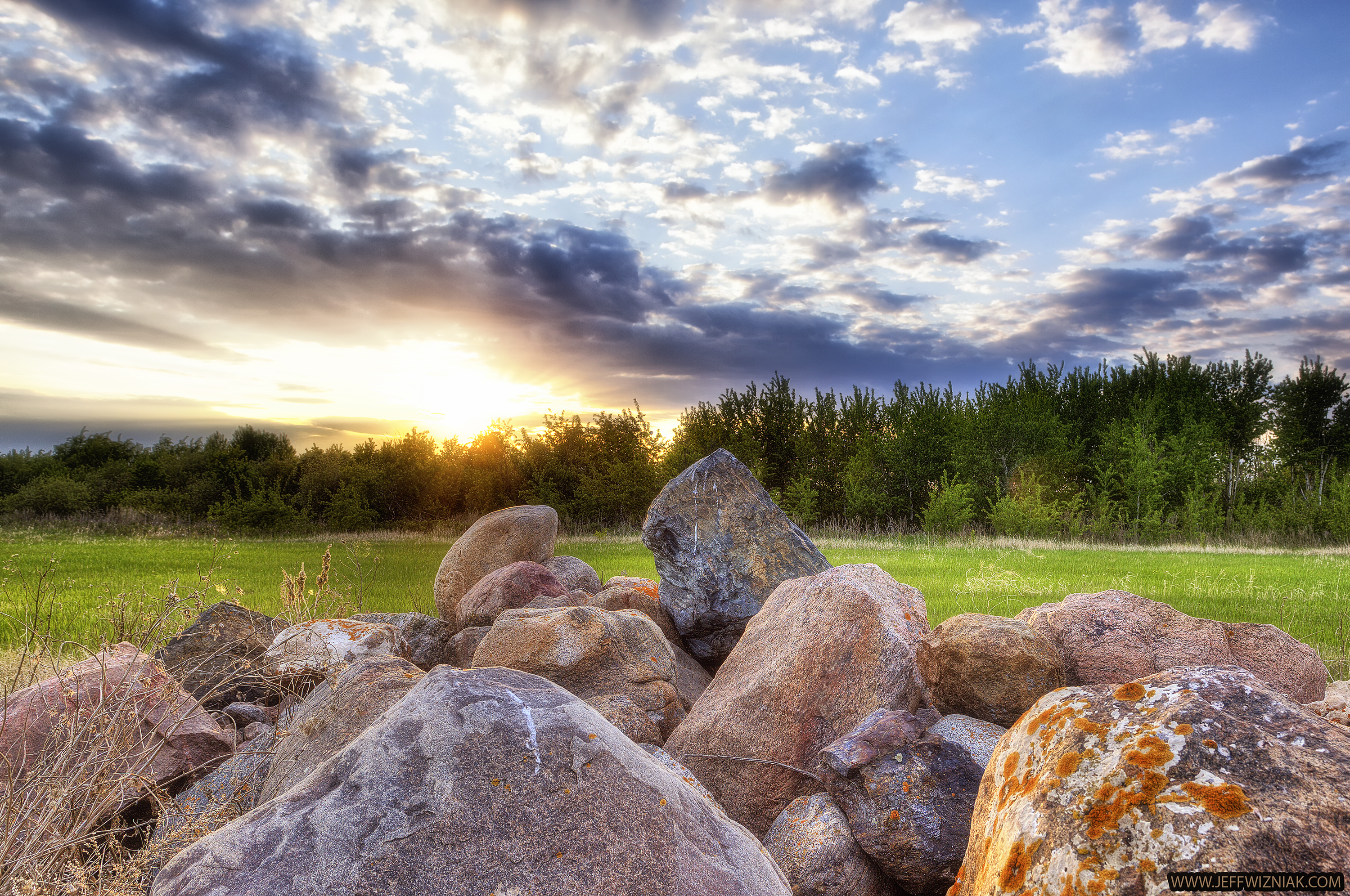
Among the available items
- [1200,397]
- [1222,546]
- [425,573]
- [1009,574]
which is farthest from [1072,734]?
[1200,397]

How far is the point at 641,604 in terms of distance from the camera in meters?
7.98

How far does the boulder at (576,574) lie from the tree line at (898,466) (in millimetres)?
27241

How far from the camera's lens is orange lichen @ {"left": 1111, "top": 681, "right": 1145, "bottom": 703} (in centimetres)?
217

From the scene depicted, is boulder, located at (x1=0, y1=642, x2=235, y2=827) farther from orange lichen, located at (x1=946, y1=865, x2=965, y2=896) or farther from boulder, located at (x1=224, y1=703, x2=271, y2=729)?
orange lichen, located at (x1=946, y1=865, x2=965, y2=896)

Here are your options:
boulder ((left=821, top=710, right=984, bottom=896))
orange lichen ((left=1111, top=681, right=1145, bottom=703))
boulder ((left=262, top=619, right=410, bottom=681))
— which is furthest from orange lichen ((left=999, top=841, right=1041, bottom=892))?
boulder ((left=262, top=619, right=410, bottom=681))

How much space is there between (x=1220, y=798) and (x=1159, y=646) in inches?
141

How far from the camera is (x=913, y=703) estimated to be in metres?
4.47

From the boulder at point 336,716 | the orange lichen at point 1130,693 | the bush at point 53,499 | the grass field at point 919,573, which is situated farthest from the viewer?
the bush at point 53,499

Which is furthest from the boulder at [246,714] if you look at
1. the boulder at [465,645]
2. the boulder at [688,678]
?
the boulder at [688,678]

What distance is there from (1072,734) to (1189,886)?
49 centimetres

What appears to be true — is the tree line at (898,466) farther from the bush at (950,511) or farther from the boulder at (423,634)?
the boulder at (423,634)

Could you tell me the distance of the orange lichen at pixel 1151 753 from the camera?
6.26 ft

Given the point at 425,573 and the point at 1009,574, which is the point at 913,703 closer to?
the point at 1009,574

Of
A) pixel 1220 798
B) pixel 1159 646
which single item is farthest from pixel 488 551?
pixel 1220 798
